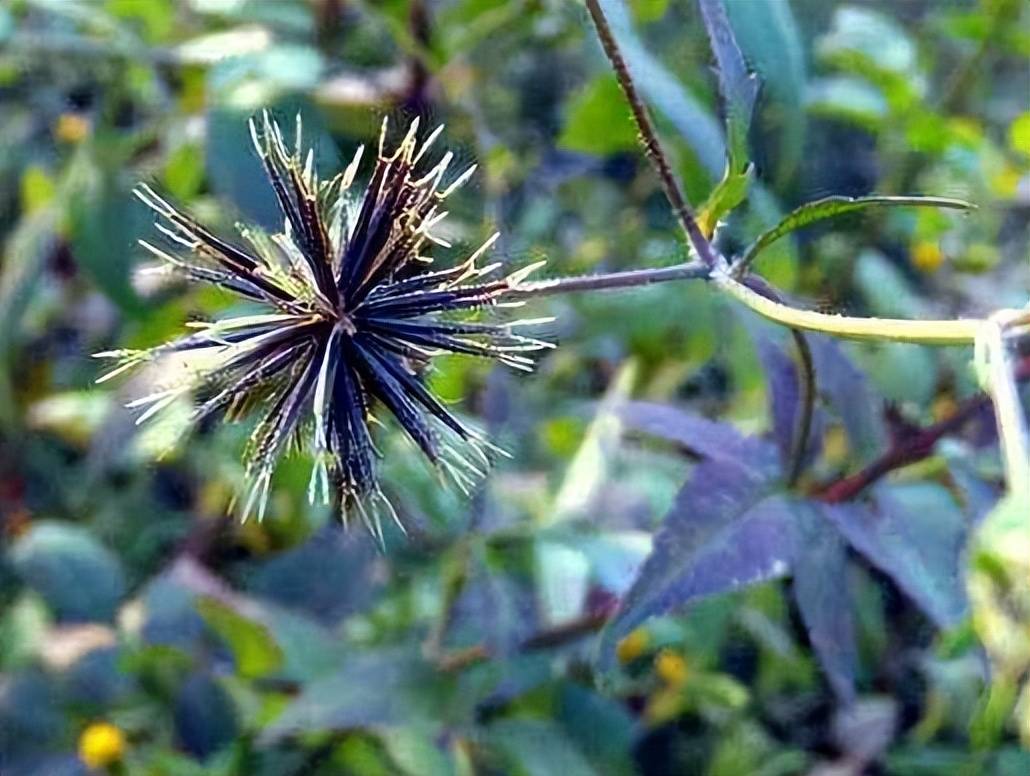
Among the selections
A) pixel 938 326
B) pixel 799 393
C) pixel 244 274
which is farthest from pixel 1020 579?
pixel 799 393

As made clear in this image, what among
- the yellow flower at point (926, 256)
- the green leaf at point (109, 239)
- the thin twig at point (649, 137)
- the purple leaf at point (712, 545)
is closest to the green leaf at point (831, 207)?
the thin twig at point (649, 137)

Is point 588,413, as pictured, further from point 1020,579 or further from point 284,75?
point 1020,579

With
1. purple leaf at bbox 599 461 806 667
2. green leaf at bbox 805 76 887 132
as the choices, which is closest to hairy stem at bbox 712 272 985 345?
purple leaf at bbox 599 461 806 667

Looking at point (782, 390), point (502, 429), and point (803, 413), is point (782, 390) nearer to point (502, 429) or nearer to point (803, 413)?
point (803, 413)

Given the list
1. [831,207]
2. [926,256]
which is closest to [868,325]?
[831,207]

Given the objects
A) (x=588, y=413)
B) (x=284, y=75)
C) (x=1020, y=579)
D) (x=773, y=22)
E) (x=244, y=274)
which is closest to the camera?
(x=1020, y=579)

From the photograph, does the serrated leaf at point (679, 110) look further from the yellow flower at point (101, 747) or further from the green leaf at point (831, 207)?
the yellow flower at point (101, 747)

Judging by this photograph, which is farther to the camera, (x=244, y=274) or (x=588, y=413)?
(x=588, y=413)

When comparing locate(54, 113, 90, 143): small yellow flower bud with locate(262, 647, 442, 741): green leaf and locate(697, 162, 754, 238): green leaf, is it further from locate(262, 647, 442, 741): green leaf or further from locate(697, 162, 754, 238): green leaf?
locate(697, 162, 754, 238): green leaf

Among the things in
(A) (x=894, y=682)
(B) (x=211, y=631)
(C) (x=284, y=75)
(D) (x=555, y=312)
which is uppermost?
(C) (x=284, y=75)

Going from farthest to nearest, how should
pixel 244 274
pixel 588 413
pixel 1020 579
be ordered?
pixel 588 413, pixel 244 274, pixel 1020 579
